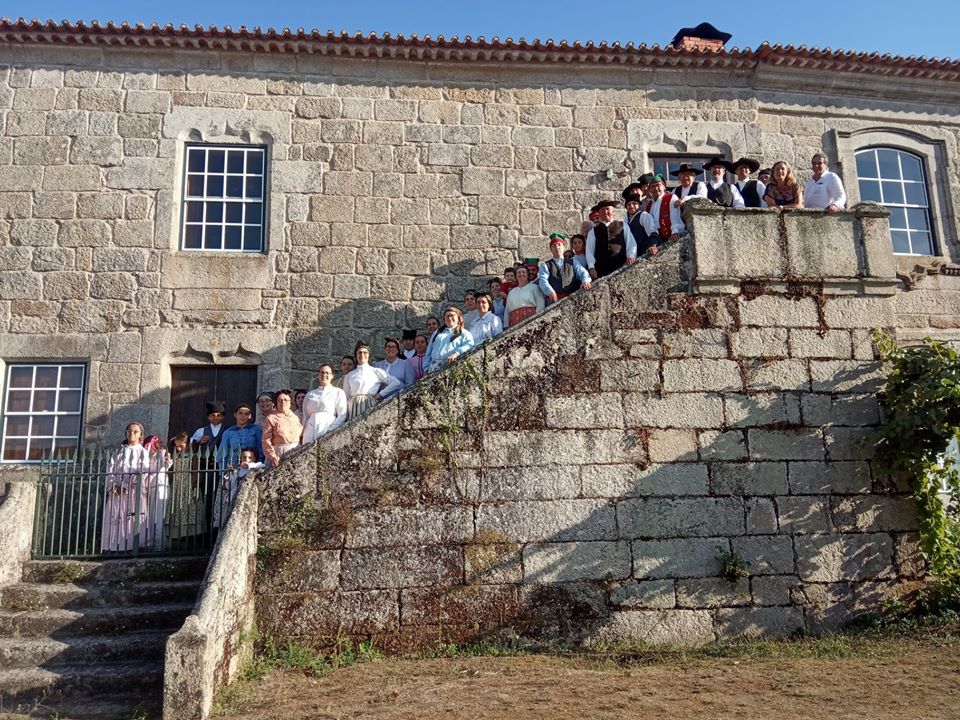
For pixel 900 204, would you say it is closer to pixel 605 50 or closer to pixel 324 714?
pixel 605 50

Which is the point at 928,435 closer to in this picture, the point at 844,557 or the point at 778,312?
the point at 844,557

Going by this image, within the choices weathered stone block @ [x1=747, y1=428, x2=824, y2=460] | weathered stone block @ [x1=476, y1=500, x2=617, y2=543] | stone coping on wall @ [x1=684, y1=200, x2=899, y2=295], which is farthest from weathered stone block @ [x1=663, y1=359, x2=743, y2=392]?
weathered stone block @ [x1=476, y1=500, x2=617, y2=543]

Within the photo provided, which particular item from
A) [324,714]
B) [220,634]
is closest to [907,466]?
[324,714]

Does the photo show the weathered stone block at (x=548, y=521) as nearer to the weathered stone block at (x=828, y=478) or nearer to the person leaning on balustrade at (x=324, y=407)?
the weathered stone block at (x=828, y=478)

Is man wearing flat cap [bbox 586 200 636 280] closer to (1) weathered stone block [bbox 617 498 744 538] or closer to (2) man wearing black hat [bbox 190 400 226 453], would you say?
(1) weathered stone block [bbox 617 498 744 538]

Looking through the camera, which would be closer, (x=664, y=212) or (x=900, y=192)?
(x=664, y=212)

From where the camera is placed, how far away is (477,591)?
6250 mm

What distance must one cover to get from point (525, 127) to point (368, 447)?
556 cm

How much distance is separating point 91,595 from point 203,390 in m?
3.35

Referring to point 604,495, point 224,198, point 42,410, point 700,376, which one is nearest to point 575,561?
point 604,495

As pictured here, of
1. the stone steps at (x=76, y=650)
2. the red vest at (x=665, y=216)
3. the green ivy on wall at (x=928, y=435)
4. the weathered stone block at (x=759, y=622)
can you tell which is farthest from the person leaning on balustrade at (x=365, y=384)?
the green ivy on wall at (x=928, y=435)

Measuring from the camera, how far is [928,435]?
664 centimetres

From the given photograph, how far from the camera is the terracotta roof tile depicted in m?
9.59

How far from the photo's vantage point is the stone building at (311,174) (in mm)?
9359
